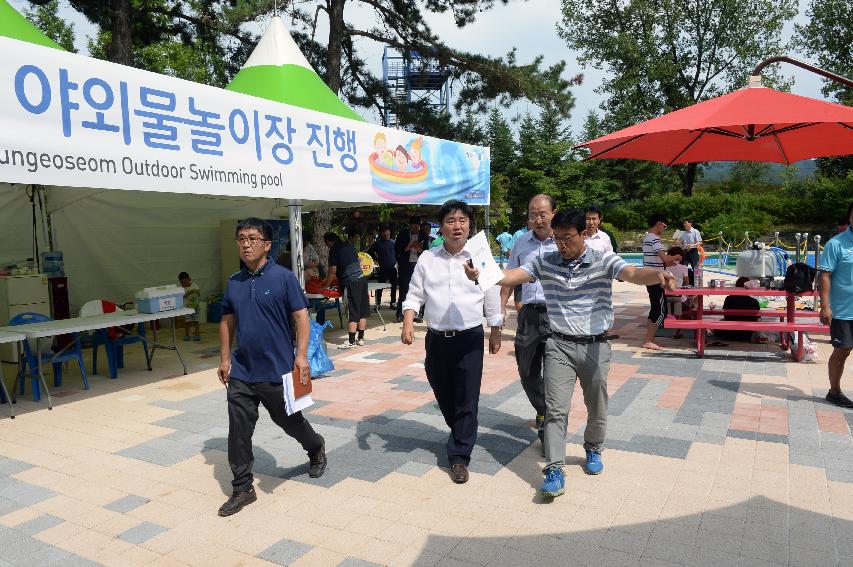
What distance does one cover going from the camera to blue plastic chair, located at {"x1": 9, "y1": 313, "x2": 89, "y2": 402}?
5750mm

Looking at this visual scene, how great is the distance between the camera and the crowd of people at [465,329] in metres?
3.35

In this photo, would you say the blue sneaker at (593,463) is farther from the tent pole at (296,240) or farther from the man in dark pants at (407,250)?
the man in dark pants at (407,250)

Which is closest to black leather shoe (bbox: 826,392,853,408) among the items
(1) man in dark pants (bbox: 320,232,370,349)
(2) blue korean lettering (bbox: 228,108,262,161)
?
(1) man in dark pants (bbox: 320,232,370,349)

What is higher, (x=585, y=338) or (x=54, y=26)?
(x=54, y=26)

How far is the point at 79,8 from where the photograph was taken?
14.2 meters

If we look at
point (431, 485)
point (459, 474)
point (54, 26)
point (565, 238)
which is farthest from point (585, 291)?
point (54, 26)

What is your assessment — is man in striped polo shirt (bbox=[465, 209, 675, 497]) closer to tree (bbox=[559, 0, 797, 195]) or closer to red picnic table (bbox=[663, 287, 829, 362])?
red picnic table (bbox=[663, 287, 829, 362])

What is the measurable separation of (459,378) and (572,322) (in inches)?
29.8

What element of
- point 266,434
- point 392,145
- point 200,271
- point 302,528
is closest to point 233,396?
point 302,528

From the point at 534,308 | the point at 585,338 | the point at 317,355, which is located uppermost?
the point at 534,308

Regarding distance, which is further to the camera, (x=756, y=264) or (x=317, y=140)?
(x=756, y=264)

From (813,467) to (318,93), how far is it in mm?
7046

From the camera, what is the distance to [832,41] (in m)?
34.0

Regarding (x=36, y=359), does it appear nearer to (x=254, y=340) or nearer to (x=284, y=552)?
(x=254, y=340)
